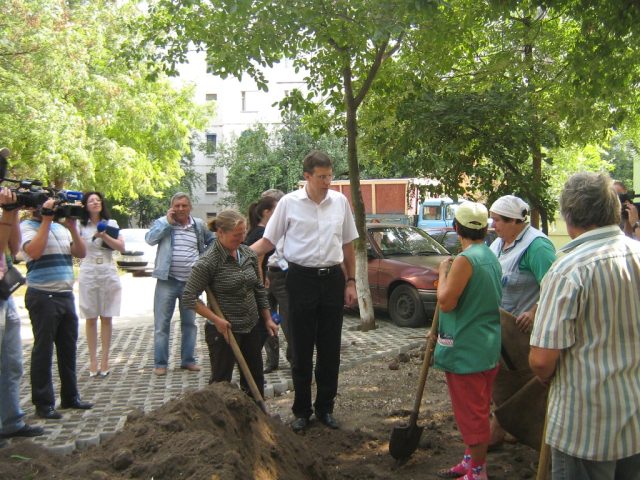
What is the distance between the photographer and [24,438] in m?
5.29

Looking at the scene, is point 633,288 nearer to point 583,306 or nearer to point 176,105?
point 583,306

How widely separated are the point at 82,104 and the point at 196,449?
70.6 feet

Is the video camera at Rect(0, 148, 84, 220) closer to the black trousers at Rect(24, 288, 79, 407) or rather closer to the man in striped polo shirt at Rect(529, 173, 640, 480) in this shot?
the black trousers at Rect(24, 288, 79, 407)

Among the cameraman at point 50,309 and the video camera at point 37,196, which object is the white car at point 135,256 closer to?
the cameraman at point 50,309

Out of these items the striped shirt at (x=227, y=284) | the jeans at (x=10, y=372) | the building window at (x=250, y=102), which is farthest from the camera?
the building window at (x=250, y=102)

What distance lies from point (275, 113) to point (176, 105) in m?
20.8

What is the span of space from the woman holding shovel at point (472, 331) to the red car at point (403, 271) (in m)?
6.77

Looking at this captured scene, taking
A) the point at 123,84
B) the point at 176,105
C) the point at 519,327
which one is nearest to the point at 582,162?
the point at 176,105

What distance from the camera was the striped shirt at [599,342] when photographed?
267 centimetres

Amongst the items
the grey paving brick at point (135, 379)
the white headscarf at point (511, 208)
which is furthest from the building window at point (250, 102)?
the white headscarf at point (511, 208)

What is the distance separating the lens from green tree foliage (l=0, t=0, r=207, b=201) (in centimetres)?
1859

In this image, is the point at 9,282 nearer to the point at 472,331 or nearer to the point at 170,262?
the point at 170,262

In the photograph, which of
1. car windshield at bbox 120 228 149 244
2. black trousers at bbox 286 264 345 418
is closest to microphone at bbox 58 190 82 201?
black trousers at bbox 286 264 345 418

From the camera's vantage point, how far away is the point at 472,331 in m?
4.05
